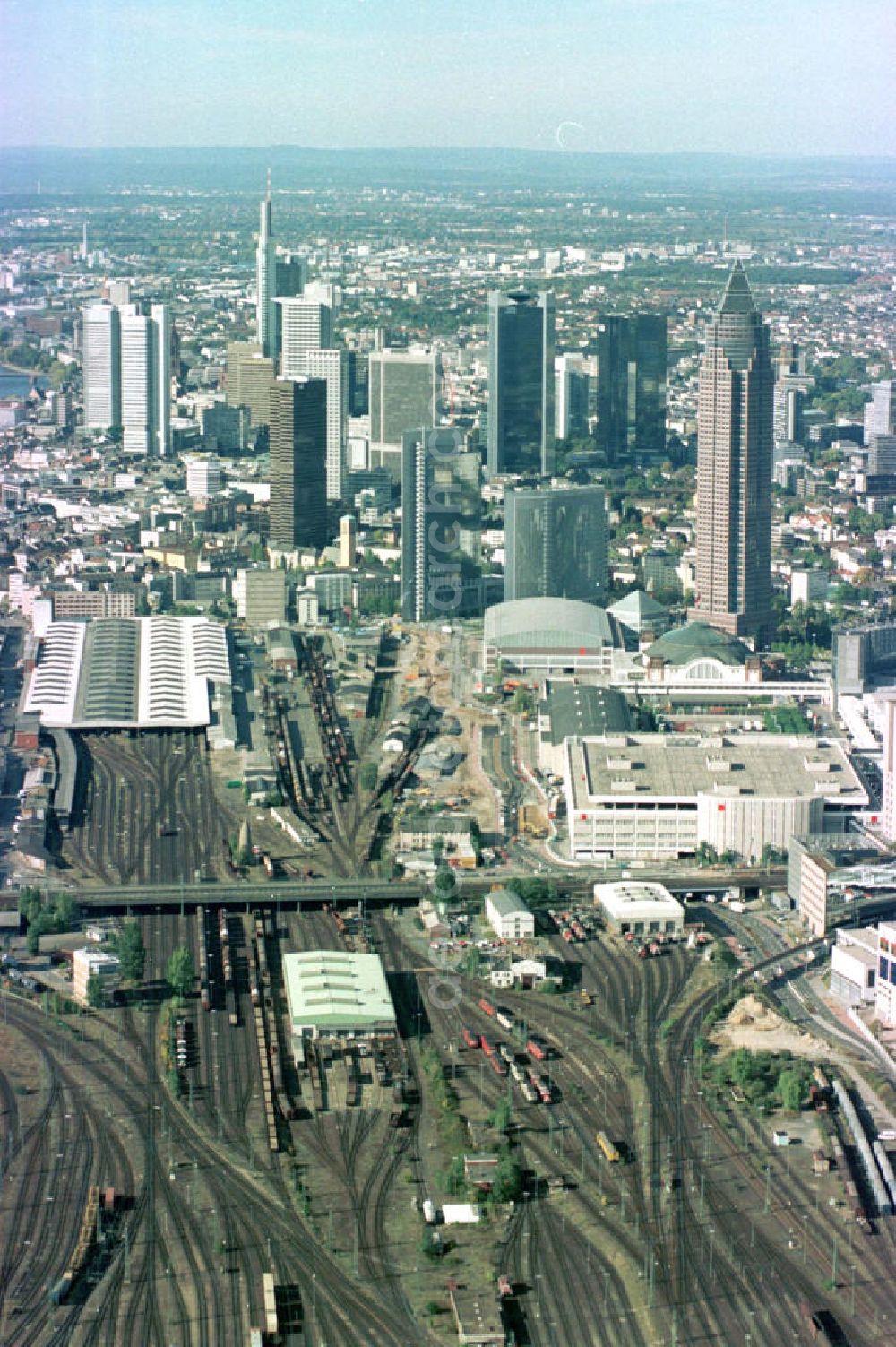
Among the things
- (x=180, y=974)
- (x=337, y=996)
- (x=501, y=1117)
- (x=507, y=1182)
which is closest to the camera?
(x=507, y=1182)

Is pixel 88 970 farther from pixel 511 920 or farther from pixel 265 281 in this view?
pixel 265 281

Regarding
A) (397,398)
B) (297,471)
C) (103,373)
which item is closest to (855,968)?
(297,471)

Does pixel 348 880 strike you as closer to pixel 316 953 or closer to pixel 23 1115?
pixel 316 953

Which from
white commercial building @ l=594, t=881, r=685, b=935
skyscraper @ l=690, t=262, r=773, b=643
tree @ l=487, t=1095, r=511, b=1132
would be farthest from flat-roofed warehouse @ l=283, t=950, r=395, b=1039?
skyscraper @ l=690, t=262, r=773, b=643

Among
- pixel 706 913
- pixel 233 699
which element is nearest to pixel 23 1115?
pixel 706 913

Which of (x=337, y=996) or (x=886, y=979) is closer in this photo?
(x=337, y=996)

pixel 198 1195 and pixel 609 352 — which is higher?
pixel 609 352

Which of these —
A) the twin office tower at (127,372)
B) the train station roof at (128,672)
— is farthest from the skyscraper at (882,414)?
the train station roof at (128,672)
